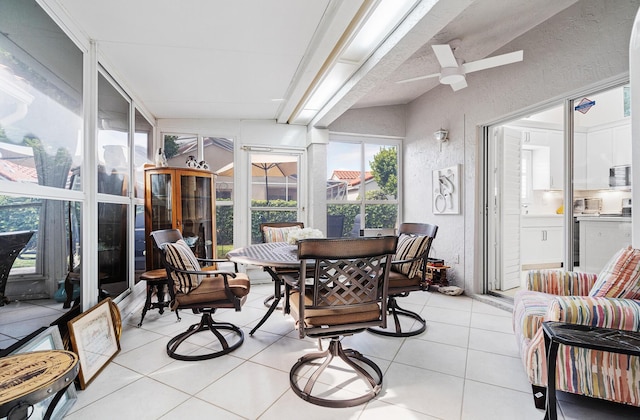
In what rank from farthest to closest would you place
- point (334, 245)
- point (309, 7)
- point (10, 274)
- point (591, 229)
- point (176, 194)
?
point (176, 194), point (591, 229), point (309, 7), point (334, 245), point (10, 274)

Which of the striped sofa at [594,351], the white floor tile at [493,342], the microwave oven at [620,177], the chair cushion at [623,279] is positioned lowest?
the white floor tile at [493,342]

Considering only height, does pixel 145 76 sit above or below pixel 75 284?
above

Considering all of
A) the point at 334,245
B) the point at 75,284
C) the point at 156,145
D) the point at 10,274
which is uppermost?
the point at 156,145

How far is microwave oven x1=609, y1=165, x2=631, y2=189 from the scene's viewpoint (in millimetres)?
2490

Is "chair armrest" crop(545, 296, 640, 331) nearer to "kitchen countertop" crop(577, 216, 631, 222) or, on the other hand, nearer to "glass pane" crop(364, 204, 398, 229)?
"kitchen countertop" crop(577, 216, 631, 222)

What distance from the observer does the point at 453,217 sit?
13.5ft

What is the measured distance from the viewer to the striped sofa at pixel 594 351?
1.49 meters

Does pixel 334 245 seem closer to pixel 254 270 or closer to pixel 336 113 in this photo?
pixel 336 113

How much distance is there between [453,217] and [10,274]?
169 inches

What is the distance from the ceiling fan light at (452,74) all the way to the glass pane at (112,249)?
3251mm

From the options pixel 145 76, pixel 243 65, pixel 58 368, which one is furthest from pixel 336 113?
pixel 58 368

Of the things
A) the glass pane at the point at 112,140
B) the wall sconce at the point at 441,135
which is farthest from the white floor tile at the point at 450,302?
the glass pane at the point at 112,140

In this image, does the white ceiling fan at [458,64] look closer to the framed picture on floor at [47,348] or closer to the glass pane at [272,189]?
the glass pane at [272,189]

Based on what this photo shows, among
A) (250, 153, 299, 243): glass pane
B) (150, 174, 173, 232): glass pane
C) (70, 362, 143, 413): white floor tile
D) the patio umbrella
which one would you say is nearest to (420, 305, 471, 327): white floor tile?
(250, 153, 299, 243): glass pane
